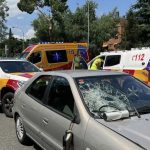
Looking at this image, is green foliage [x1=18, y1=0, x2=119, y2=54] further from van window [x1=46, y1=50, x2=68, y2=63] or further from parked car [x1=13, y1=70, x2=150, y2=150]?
parked car [x1=13, y1=70, x2=150, y2=150]

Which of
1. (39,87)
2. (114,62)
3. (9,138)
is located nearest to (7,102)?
(9,138)

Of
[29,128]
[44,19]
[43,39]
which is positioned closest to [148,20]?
[44,19]

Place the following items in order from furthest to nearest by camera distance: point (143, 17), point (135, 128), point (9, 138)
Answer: point (143, 17)
point (9, 138)
point (135, 128)

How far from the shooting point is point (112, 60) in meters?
16.1

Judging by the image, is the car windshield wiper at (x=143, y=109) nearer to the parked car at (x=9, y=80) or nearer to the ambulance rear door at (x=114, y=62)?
the parked car at (x=9, y=80)

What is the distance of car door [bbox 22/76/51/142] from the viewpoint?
6.08 m

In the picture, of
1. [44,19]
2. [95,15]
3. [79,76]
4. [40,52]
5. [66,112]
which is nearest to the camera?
[66,112]

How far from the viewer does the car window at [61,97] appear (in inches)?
204

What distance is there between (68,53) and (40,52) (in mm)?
1710

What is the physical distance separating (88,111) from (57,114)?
0.69 m

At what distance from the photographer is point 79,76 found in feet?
18.3

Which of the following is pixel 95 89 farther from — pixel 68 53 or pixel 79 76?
pixel 68 53

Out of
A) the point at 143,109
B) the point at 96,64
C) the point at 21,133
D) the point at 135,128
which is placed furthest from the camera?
the point at 96,64

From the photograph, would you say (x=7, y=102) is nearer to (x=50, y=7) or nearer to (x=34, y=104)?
(x=34, y=104)
